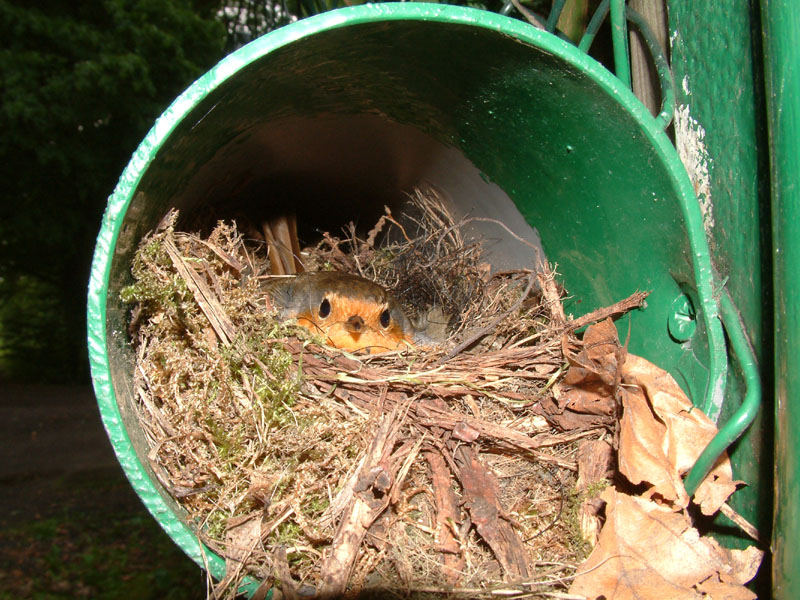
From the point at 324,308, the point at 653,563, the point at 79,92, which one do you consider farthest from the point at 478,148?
the point at 79,92

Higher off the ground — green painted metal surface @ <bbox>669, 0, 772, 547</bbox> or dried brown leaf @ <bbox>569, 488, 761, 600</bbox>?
green painted metal surface @ <bbox>669, 0, 772, 547</bbox>

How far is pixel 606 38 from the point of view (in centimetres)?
229

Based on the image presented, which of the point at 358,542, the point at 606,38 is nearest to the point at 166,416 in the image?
the point at 358,542

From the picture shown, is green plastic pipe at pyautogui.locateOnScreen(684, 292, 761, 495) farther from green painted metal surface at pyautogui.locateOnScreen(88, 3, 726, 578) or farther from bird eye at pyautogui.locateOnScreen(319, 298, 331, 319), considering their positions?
bird eye at pyautogui.locateOnScreen(319, 298, 331, 319)

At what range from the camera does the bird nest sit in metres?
1.44

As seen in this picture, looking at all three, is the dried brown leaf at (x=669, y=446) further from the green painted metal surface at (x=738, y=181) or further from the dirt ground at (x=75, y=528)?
the dirt ground at (x=75, y=528)

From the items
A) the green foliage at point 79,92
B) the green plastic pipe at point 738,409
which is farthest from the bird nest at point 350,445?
the green foliage at point 79,92

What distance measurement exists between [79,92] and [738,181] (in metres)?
6.68

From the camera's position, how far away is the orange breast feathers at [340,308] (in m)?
2.51

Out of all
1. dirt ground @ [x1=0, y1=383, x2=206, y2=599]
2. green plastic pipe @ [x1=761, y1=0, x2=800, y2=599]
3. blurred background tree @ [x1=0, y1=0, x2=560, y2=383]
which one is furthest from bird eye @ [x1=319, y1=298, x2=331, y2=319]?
blurred background tree @ [x1=0, y1=0, x2=560, y2=383]

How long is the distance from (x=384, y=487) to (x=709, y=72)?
1311 mm

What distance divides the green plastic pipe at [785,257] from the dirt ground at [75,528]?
10.3ft

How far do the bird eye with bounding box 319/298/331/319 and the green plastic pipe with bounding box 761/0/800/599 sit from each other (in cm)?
164

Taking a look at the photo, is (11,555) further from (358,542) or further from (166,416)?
(358,542)
